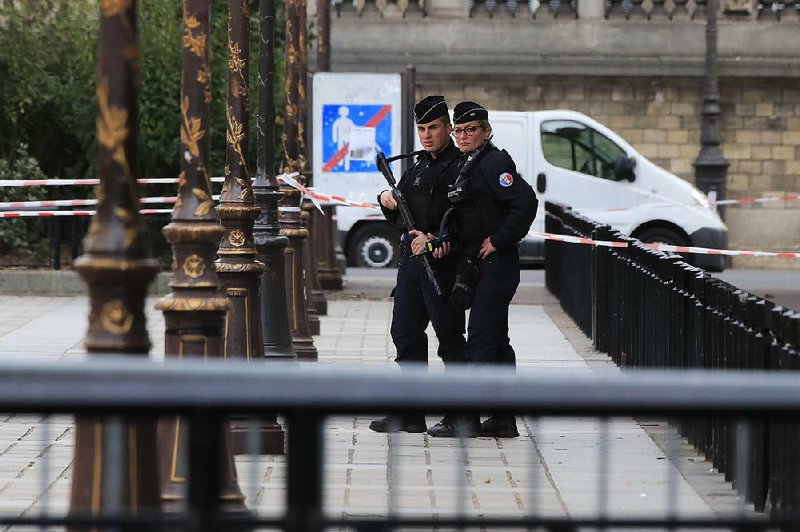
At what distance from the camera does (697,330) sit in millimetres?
8594

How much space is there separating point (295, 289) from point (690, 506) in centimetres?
967

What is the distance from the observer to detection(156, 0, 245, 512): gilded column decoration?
266 inches

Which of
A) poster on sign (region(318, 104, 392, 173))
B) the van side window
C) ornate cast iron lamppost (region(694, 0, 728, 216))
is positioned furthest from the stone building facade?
poster on sign (region(318, 104, 392, 173))

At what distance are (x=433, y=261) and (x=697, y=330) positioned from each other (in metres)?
1.48

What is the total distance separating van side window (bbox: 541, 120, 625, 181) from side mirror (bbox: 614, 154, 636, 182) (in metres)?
0.14

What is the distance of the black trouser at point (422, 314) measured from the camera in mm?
9438

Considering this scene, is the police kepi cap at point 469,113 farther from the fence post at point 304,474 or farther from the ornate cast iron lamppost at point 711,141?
the ornate cast iron lamppost at point 711,141

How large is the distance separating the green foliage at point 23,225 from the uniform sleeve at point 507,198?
33.3 ft

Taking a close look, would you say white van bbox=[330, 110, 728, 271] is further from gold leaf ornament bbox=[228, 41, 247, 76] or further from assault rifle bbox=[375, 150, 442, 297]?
gold leaf ornament bbox=[228, 41, 247, 76]

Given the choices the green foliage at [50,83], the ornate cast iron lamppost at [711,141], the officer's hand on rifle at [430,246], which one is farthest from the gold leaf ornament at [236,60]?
the ornate cast iron lamppost at [711,141]

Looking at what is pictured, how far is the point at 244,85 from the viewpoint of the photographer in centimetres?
933

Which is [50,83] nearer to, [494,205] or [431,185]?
[431,185]

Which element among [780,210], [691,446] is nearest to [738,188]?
[780,210]

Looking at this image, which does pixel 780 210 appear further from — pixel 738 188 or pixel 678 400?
pixel 678 400
